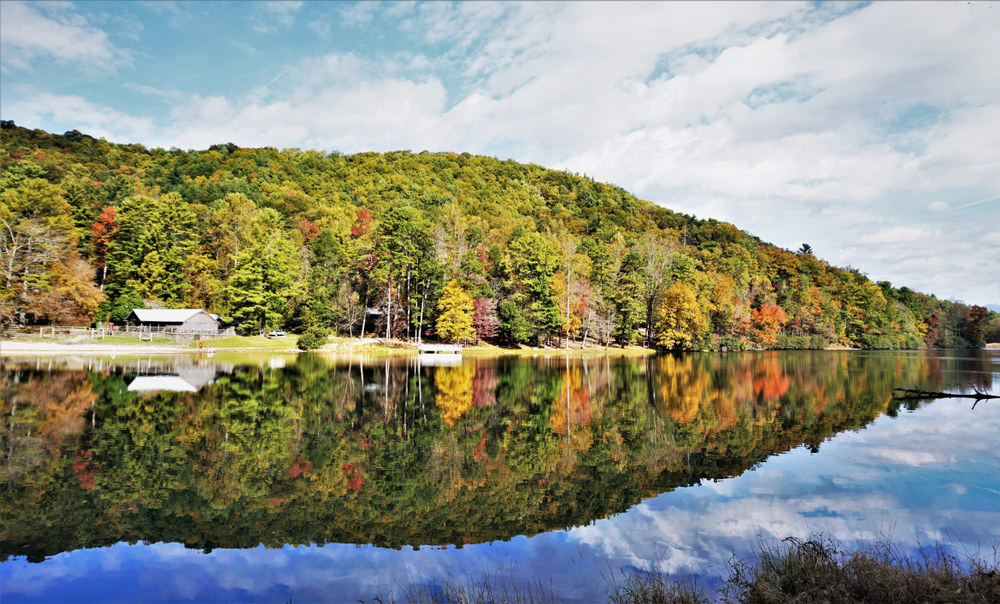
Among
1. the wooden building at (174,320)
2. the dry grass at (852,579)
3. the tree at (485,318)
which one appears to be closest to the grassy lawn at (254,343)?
the wooden building at (174,320)

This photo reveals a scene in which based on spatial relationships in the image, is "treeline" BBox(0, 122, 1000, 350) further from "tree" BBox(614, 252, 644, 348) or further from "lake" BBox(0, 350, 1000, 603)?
"lake" BBox(0, 350, 1000, 603)

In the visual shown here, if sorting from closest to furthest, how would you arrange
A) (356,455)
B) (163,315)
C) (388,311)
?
(356,455)
(163,315)
(388,311)

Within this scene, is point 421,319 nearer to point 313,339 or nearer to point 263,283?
point 313,339

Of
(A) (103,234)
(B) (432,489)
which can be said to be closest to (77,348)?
(A) (103,234)

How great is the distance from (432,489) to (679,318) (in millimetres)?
62413

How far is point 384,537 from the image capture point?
7.74 m

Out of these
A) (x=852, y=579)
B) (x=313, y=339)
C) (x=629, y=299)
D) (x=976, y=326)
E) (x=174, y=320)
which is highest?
(x=629, y=299)

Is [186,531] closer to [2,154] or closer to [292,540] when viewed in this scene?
[292,540]

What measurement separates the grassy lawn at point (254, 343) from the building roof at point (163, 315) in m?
5.24

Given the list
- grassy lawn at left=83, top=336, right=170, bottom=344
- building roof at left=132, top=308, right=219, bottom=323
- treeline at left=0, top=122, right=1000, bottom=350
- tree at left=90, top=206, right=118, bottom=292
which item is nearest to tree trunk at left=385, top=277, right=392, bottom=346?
treeline at left=0, top=122, right=1000, bottom=350

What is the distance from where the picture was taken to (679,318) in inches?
2635

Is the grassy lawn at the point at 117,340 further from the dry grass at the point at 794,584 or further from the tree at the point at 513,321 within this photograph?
the dry grass at the point at 794,584

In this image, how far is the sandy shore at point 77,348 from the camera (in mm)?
40312

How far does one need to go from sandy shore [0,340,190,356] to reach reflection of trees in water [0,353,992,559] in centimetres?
2054
